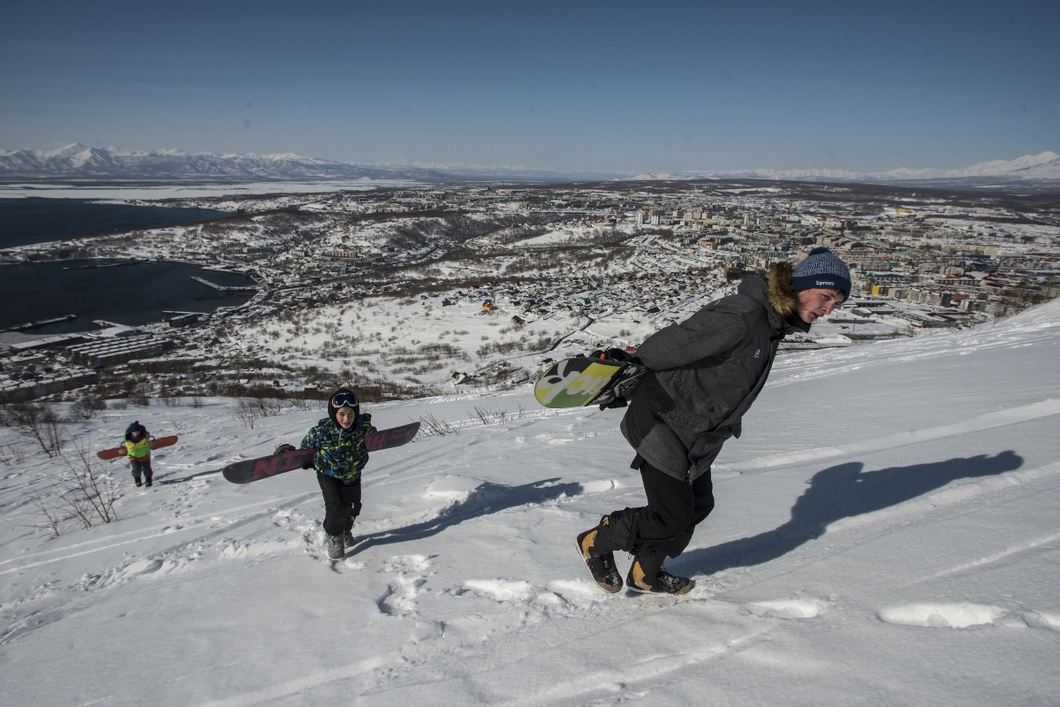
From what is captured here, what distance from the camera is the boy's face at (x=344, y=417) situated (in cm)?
336

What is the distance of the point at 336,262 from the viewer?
2381 inches

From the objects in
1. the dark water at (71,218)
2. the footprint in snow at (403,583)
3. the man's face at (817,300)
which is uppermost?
the dark water at (71,218)

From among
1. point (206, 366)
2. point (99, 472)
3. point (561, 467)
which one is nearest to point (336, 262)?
point (206, 366)

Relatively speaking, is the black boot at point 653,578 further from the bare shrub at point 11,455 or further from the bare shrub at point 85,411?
the bare shrub at point 85,411

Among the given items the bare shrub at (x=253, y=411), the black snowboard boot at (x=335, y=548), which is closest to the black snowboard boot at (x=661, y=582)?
the black snowboard boot at (x=335, y=548)

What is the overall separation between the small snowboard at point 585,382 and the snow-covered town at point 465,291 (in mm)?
5116

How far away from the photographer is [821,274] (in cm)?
181

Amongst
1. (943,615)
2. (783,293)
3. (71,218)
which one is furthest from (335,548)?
(71,218)

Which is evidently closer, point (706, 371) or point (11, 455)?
point (706, 371)

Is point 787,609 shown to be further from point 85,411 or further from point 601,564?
point 85,411

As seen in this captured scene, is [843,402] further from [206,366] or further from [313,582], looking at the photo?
[206,366]

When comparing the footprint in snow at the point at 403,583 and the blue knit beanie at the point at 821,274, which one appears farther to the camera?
the footprint in snow at the point at 403,583

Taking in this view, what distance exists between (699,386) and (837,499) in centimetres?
155

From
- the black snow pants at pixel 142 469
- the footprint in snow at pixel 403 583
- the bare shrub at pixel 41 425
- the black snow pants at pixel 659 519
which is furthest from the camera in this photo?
the bare shrub at pixel 41 425
